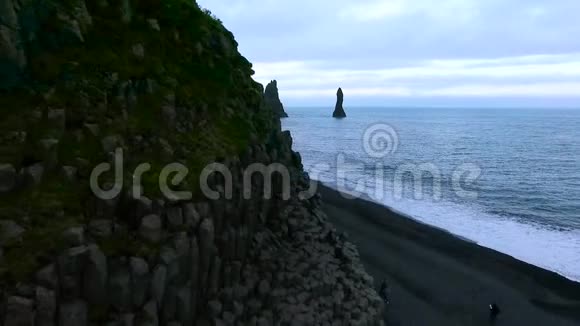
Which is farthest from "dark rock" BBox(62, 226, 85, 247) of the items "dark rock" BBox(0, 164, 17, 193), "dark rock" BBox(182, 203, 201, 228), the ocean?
the ocean

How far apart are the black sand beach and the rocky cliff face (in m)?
6.16

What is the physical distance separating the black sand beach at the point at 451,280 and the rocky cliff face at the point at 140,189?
616 centimetres

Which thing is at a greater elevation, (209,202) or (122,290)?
(209,202)

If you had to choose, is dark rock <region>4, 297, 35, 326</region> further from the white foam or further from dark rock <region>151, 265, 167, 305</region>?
the white foam

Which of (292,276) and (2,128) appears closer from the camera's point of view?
(2,128)

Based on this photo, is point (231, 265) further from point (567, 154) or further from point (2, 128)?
point (567, 154)

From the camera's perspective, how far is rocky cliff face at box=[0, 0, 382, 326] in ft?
36.2

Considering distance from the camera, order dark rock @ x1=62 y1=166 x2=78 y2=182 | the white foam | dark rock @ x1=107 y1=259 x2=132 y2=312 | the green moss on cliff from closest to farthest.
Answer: dark rock @ x1=107 y1=259 x2=132 y2=312 < the green moss on cliff < dark rock @ x1=62 y1=166 x2=78 y2=182 < the white foam

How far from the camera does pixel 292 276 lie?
1639 cm

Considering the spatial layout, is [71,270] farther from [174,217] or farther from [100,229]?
[174,217]

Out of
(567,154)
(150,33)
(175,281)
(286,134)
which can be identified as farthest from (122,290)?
(567,154)

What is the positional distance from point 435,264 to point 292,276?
635 inches

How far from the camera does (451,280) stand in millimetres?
27156

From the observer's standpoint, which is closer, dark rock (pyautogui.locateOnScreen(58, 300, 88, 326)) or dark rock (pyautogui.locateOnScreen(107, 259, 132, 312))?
dark rock (pyautogui.locateOnScreen(58, 300, 88, 326))
